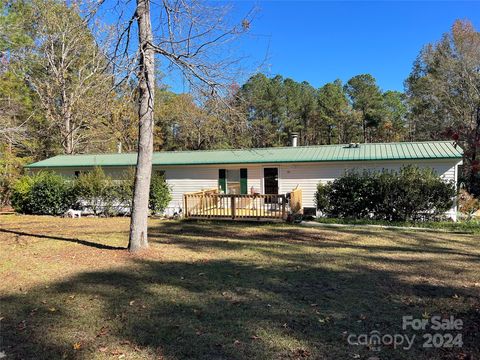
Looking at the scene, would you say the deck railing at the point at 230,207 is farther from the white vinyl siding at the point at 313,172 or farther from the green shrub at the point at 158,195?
the white vinyl siding at the point at 313,172

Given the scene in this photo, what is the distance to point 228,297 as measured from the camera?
4.71 m

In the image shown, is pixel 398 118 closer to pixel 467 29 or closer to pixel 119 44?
pixel 467 29

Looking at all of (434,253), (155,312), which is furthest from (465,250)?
(155,312)

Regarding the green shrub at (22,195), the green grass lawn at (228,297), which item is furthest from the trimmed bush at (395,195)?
the green shrub at (22,195)

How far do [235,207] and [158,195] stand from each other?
4.34 m

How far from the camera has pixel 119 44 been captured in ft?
23.2

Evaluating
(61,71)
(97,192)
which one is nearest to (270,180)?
(97,192)

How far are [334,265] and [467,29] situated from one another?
31355mm

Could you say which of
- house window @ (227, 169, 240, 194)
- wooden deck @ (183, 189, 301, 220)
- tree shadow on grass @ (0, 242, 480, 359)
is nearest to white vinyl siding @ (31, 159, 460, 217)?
house window @ (227, 169, 240, 194)

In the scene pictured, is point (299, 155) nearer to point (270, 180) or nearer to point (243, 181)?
point (270, 180)

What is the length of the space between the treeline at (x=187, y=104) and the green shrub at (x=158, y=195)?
3.68m

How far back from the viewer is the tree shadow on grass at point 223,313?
328cm

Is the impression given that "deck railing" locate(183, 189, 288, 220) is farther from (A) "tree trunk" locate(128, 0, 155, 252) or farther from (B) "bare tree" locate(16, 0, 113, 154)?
(A) "tree trunk" locate(128, 0, 155, 252)

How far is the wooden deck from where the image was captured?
13.0 meters
